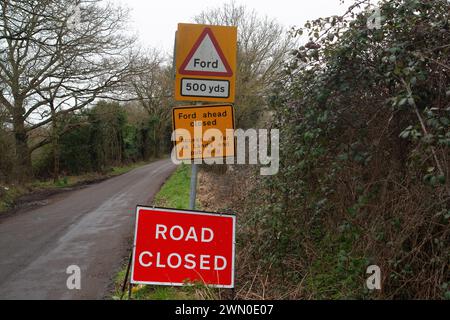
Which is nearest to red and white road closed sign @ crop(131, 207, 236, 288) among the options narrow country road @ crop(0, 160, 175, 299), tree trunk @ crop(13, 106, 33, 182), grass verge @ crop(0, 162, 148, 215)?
narrow country road @ crop(0, 160, 175, 299)

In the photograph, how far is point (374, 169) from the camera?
3939 millimetres

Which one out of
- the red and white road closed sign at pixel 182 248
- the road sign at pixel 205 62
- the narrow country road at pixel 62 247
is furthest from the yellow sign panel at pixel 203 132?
the narrow country road at pixel 62 247

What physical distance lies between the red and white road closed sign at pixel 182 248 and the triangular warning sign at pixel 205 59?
161 cm

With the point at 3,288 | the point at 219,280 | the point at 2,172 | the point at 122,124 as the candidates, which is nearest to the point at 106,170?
the point at 122,124

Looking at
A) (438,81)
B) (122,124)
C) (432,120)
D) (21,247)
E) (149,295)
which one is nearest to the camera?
(432,120)

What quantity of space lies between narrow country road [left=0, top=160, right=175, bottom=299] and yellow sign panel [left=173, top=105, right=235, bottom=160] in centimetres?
212

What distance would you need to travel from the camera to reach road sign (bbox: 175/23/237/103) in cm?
A: 490

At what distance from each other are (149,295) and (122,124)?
106 ft

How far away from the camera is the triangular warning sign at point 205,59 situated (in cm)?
490

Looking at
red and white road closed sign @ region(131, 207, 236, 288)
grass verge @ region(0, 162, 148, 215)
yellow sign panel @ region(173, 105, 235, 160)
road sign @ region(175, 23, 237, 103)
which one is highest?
road sign @ region(175, 23, 237, 103)

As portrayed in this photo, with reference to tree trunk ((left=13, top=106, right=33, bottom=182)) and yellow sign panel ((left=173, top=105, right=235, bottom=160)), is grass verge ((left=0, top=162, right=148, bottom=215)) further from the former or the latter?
yellow sign panel ((left=173, top=105, right=235, bottom=160))

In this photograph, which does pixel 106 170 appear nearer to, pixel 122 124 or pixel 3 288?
pixel 122 124

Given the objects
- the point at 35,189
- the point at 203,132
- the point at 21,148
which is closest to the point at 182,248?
the point at 203,132

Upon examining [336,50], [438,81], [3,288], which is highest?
[336,50]
